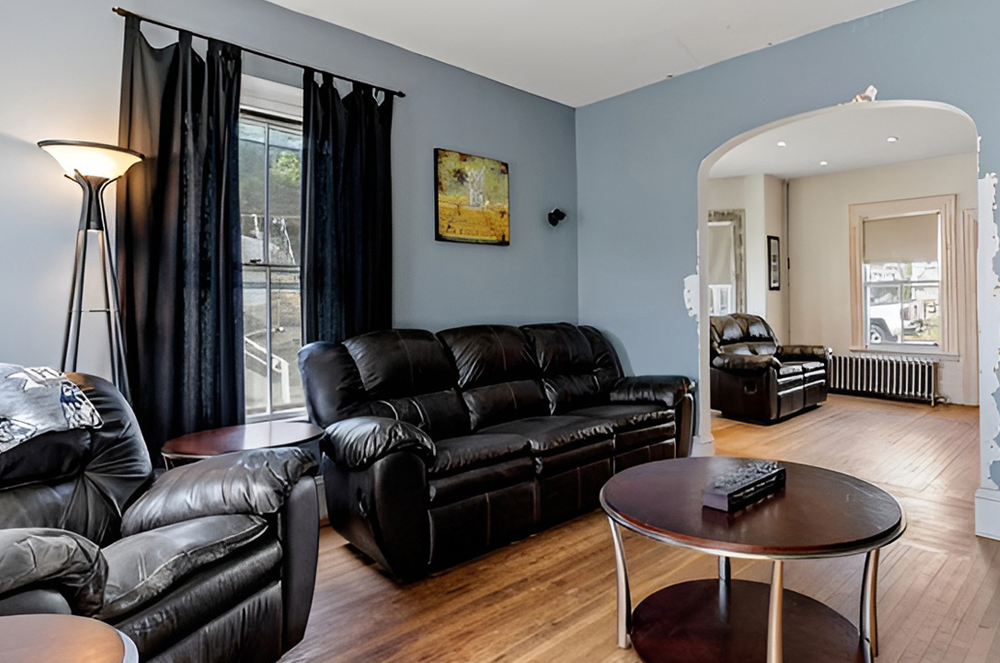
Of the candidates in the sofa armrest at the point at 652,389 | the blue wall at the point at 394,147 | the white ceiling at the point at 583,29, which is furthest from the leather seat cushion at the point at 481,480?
the white ceiling at the point at 583,29

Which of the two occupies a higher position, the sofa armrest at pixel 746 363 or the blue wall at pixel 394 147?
the blue wall at pixel 394 147

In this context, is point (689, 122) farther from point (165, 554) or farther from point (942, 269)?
point (942, 269)

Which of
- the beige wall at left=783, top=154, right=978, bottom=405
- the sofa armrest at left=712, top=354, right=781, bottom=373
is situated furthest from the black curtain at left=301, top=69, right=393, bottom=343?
the beige wall at left=783, top=154, right=978, bottom=405

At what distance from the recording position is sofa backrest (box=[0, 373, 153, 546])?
1770mm

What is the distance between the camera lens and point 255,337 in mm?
3291

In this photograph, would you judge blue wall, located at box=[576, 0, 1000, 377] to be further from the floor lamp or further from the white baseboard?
the floor lamp

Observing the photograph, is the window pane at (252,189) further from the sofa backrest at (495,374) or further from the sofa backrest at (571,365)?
the sofa backrest at (571,365)

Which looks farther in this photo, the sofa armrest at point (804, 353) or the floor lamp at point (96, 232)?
the sofa armrest at point (804, 353)

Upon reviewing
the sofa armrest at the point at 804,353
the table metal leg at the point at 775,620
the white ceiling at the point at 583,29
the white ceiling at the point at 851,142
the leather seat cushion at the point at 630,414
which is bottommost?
the table metal leg at the point at 775,620

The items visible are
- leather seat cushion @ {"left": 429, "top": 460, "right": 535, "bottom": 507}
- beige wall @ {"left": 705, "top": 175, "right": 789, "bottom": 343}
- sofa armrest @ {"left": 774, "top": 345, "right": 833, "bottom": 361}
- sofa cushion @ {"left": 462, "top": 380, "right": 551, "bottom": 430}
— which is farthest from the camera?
beige wall @ {"left": 705, "top": 175, "right": 789, "bottom": 343}

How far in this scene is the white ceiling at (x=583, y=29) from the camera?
3213 millimetres

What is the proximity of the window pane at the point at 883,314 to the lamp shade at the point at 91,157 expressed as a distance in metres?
8.16

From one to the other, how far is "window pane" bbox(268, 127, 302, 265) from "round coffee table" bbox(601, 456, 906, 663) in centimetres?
229

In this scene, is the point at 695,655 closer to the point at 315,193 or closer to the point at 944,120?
the point at 315,193
